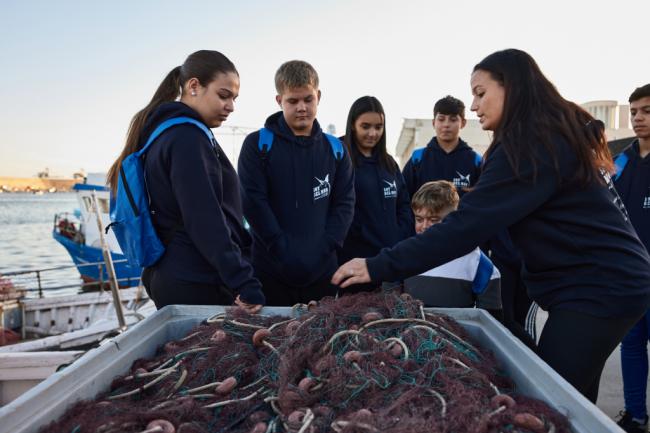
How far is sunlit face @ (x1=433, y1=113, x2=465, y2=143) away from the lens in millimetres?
3732

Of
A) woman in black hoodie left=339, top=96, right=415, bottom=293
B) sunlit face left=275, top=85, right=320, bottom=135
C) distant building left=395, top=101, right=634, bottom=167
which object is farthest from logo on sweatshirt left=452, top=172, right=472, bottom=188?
distant building left=395, top=101, right=634, bottom=167

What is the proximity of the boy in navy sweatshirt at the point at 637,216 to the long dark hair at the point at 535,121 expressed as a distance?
1.69 metres

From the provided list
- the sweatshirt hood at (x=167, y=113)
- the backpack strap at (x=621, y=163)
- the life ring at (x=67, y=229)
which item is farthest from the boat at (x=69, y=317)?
the life ring at (x=67, y=229)

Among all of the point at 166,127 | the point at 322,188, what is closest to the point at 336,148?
the point at 322,188

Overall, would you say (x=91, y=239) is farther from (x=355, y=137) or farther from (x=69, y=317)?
(x=355, y=137)

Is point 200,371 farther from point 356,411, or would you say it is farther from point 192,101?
point 192,101

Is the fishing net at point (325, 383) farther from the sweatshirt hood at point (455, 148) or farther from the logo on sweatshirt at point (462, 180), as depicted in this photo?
the sweatshirt hood at point (455, 148)

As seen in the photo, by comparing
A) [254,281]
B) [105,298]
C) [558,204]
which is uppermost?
[558,204]

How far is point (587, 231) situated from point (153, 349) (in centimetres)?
170

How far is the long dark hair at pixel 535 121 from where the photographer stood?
5.36ft

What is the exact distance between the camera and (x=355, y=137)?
3490 mm

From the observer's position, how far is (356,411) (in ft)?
3.98

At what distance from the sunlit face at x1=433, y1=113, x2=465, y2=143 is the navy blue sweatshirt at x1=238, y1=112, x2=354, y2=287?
49.2 inches

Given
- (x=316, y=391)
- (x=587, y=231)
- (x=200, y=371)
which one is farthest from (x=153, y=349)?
(x=587, y=231)
